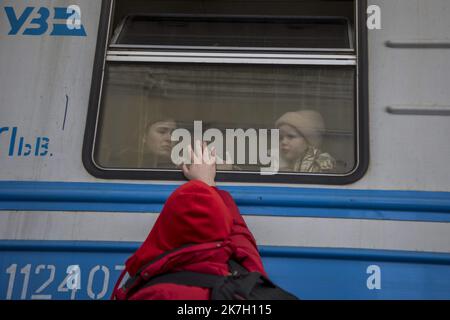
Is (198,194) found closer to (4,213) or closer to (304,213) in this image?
(304,213)

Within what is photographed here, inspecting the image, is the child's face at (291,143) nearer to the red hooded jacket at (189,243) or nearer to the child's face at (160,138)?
the child's face at (160,138)

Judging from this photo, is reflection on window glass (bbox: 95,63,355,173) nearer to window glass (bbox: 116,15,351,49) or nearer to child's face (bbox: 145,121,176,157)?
child's face (bbox: 145,121,176,157)

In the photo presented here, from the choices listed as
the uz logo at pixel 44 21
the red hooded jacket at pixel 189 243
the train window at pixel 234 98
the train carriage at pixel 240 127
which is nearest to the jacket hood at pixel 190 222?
the red hooded jacket at pixel 189 243

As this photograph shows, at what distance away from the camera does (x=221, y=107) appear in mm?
2592

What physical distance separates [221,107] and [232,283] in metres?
1.16

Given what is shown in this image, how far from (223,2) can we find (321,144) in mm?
838

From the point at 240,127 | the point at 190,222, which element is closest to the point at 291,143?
the point at 240,127

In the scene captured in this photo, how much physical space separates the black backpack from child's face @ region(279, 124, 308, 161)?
905mm

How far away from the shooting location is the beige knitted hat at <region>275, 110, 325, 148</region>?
2543mm

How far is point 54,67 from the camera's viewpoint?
258 cm

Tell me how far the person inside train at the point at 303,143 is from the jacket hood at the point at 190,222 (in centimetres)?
84

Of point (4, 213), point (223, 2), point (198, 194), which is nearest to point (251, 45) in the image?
point (223, 2)

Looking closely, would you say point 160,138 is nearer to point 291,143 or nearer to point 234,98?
point 234,98
